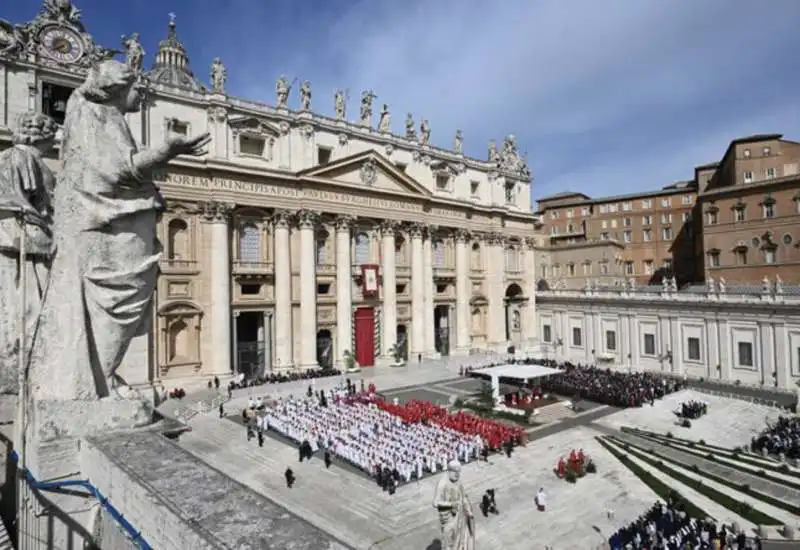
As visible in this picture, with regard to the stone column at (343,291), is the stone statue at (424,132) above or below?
above

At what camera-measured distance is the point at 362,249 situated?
40.8 metres

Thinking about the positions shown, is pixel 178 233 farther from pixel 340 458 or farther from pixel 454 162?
pixel 454 162

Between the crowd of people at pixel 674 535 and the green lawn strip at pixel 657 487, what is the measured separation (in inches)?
26.1

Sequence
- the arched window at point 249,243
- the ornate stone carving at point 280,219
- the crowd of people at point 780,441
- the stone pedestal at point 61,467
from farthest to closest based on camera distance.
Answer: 1. the ornate stone carving at point 280,219
2. the arched window at point 249,243
3. the crowd of people at point 780,441
4. the stone pedestal at point 61,467

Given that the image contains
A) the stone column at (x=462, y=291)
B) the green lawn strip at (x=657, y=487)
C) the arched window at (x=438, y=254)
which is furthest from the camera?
the stone column at (x=462, y=291)

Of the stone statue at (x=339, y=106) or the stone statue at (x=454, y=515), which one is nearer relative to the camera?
the stone statue at (x=454, y=515)

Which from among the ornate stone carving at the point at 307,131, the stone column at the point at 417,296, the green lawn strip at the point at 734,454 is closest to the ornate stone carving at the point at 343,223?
the ornate stone carving at the point at 307,131

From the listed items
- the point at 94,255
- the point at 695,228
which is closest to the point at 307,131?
the point at 94,255

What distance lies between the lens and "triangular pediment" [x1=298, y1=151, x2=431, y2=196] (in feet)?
122

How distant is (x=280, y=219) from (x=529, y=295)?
2822 centimetres

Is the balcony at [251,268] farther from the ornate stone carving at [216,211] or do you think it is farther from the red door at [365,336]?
the red door at [365,336]

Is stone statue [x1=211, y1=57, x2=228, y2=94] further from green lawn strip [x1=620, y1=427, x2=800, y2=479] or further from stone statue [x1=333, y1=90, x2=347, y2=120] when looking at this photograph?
green lawn strip [x1=620, y1=427, x2=800, y2=479]

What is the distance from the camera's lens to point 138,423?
16.9 ft

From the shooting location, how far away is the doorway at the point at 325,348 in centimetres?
3775
